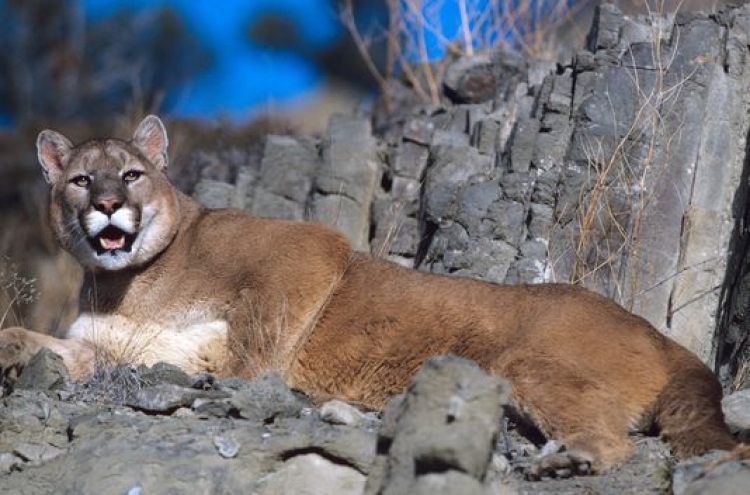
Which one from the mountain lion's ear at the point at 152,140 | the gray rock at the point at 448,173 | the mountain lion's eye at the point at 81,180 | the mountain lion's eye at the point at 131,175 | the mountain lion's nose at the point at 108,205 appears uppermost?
the gray rock at the point at 448,173

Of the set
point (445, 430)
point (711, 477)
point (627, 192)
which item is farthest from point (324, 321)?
point (627, 192)

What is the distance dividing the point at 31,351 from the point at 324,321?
76.5 inches

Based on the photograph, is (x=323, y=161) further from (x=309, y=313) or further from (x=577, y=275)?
(x=309, y=313)

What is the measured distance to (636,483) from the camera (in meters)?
7.36

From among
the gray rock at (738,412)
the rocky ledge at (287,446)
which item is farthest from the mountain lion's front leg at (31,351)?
the gray rock at (738,412)

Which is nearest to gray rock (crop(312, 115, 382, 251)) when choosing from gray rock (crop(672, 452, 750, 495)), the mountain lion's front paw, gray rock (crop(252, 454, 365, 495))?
the mountain lion's front paw

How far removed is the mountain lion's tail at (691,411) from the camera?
7.59 metres

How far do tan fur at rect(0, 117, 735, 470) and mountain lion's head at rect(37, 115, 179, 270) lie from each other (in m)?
0.01

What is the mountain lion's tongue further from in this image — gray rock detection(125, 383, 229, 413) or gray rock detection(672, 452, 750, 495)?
gray rock detection(672, 452, 750, 495)

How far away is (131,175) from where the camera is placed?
33.3ft

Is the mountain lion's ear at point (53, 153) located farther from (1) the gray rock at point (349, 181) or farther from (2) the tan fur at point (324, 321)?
(1) the gray rock at point (349, 181)

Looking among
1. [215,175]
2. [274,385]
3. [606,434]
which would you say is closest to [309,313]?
[274,385]

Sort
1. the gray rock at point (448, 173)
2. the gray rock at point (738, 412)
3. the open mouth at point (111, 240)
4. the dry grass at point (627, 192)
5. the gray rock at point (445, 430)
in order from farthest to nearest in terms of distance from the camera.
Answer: the gray rock at point (448, 173) < the dry grass at point (627, 192) < the open mouth at point (111, 240) < the gray rock at point (738, 412) < the gray rock at point (445, 430)

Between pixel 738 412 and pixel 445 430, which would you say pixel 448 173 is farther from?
pixel 445 430
